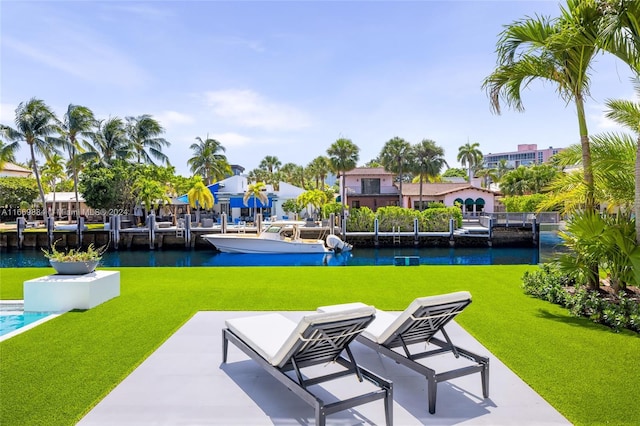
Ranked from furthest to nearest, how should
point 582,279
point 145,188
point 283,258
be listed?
point 145,188 → point 283,258 → point 582,279

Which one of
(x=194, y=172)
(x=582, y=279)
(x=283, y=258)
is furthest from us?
(x=194, y=172)

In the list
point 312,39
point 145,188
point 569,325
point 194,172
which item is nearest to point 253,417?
point 569,325

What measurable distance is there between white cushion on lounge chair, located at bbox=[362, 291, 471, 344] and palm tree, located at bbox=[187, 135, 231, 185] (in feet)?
163

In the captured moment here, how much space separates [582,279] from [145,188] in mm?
32475

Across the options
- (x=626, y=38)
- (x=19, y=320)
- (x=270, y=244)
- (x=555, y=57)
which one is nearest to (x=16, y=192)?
(x=270, y=244)

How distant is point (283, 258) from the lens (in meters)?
24.5

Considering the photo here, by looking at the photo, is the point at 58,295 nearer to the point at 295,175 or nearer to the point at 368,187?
the point at 368,187

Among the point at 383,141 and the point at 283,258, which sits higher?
the point at 383,141

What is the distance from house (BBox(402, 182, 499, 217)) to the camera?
44.3m

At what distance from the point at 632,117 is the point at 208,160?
50136 mm

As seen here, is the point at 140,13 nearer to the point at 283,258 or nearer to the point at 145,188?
the point at 283,258

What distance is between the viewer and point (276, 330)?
14.2 feet

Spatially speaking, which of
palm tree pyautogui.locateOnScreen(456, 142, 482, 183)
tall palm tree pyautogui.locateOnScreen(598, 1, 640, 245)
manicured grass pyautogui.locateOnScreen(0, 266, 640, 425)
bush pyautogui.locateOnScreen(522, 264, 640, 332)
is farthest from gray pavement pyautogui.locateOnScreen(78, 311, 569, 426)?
palm tree pyautogui.locateOnScreen(456, 142, 482, 183)

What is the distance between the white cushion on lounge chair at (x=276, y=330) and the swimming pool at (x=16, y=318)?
361cm
